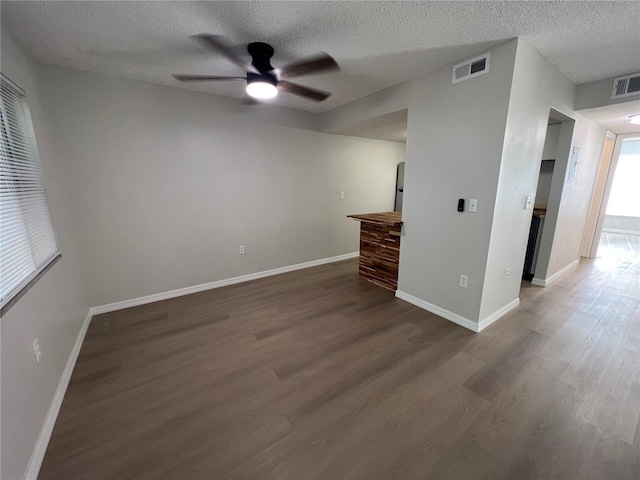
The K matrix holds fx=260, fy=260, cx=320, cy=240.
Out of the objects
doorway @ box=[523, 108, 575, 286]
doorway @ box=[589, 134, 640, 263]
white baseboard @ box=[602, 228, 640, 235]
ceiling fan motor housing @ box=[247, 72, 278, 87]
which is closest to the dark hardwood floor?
doorway @ box=[523, 108, 575, 286]

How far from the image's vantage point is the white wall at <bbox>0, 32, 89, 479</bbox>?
119 centimetres

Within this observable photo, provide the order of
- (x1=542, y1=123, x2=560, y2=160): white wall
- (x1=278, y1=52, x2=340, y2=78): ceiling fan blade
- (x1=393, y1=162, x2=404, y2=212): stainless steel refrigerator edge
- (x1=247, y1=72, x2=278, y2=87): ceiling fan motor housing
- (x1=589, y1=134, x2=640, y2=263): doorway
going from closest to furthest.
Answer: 1. (x1=278, y1=52, x2=340, y2=78): ceiling fan blade
2. (x1=247, y1=72, x2=278, y2=87): ceiling fan motor housing
3. (x1=542, y1=123, x2=560, y2=160): white wall
4. (x1=393, y1=162, x2=404, y2=212): stainless steel refrigerator edge
5. (x1=589, y1=134, x2=640, y2=263): doorway

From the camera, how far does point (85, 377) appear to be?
1.91 m

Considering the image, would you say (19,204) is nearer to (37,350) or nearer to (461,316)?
(37,350)

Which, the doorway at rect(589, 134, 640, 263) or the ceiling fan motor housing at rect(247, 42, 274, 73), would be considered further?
the doorway at rect(589, 134, 640, 263)

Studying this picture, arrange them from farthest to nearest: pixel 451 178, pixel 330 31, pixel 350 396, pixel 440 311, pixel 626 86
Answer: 1. pixel 440 311
2. pixel 626 86
3. pixel 451 178
4. pixel 330 31
5. pixel 350 396

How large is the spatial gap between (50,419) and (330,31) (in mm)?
3066

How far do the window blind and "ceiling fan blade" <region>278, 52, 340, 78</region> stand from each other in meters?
1.78

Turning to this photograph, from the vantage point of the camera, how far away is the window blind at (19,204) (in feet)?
4.62

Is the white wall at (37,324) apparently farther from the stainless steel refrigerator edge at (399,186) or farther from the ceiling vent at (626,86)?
the ceiling vent at (626,86)

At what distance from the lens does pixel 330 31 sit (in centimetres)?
189

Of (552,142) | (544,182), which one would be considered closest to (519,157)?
(552,142)

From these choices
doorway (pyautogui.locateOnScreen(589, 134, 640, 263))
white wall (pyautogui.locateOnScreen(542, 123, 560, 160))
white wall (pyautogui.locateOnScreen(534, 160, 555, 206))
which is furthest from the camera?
doorway (pyautogui.locateOnScreen(589, 134, 640, 263))

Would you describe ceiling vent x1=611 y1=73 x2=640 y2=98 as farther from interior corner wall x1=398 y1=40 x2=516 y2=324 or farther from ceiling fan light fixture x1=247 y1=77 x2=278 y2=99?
ceiling fan light fixture x1=247 y1=77 x2=278 y2=99
